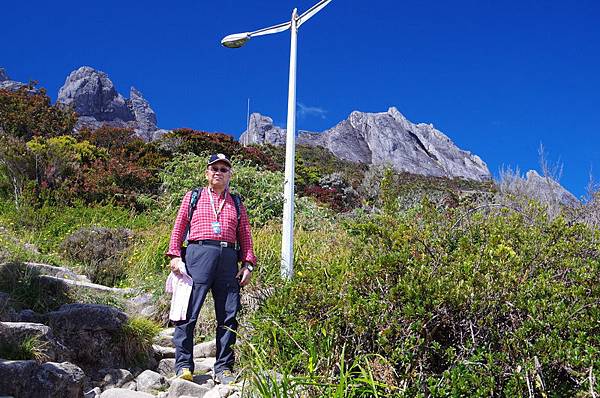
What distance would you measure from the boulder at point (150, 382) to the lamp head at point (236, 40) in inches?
158

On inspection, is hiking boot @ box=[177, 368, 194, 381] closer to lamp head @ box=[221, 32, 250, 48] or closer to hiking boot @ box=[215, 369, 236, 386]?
hiking boot @ box=[215, 369, 236, 386]

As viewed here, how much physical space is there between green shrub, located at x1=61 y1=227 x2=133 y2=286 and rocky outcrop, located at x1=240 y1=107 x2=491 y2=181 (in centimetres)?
4026

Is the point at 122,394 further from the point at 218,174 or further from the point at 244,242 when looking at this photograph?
the point at 218,174

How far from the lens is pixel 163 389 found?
176 inches

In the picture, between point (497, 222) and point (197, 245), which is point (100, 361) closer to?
point (197, 245)

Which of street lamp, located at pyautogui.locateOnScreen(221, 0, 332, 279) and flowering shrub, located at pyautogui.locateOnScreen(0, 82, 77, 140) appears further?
flowering shrub, located at pyautogui.locateOnScreen(0, 82, 77, 140)

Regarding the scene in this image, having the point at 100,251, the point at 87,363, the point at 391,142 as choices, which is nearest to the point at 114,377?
the point at 87,363

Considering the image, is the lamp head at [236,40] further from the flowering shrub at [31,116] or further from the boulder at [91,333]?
the flowering shrub at [31,116]

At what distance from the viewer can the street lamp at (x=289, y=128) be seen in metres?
5.68

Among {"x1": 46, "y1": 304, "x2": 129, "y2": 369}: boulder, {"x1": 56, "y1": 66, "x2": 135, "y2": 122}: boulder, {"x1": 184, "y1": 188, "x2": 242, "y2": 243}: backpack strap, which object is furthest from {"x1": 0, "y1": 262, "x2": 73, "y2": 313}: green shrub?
{"x1": 56, "y1": 66, "x2": 135, "y2": 122}: boulder

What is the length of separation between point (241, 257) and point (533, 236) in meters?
2.42

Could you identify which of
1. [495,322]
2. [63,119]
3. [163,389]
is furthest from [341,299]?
[63,119]

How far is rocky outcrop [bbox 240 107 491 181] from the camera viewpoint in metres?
52.8

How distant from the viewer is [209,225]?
4652 millimetres
